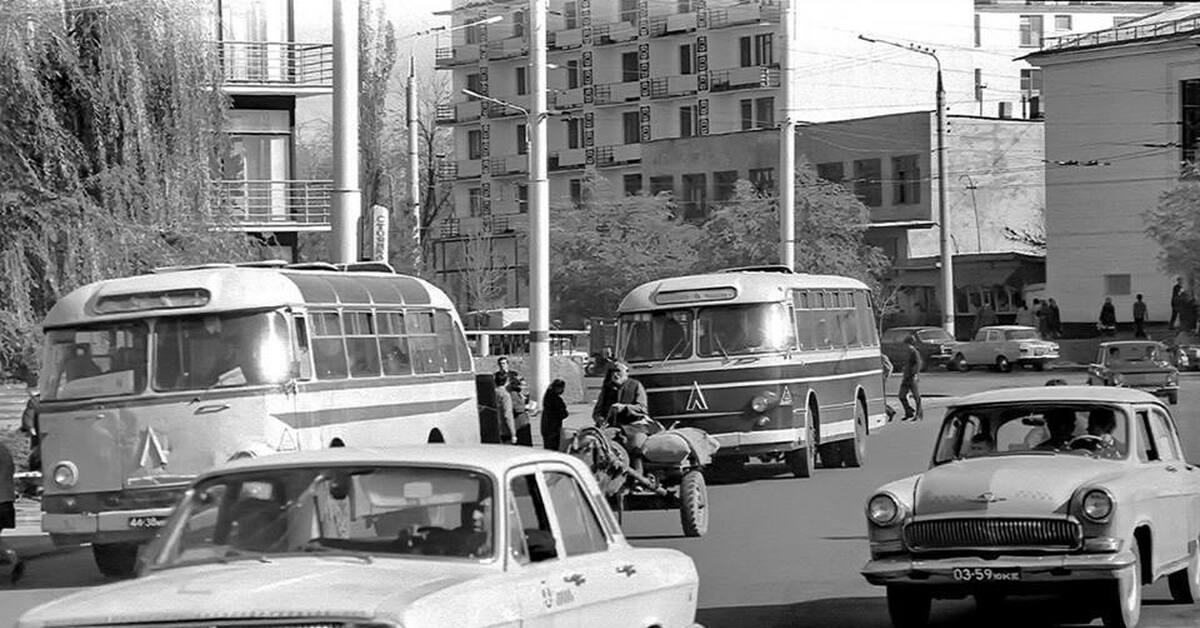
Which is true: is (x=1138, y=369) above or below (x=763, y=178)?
below

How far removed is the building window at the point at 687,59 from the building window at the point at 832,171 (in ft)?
34.4

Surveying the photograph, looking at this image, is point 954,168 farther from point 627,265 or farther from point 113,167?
point 113,167

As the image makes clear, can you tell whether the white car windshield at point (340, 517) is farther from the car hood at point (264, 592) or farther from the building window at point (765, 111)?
the building window at point (765, 111)

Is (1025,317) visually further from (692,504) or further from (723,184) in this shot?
(692,504)

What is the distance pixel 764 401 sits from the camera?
2761cm

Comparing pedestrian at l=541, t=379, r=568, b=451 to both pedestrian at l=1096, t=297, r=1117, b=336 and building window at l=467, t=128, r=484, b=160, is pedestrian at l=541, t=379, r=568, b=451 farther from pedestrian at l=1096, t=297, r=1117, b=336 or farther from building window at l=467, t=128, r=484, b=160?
building window at l=467, t=128, r=484, b=160

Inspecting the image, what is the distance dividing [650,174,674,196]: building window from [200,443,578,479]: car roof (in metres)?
86.9

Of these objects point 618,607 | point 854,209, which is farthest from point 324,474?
point 854,209

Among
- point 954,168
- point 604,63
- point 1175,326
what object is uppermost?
point 604,63

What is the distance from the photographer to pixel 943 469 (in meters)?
13.7

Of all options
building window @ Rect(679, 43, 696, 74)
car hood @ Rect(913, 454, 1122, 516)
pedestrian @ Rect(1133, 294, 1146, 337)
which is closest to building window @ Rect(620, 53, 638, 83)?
building window @ Rect(679, 43, 696, 74)

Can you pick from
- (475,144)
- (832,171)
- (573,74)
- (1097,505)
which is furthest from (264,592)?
(475,144)

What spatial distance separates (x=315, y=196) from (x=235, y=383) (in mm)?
30489

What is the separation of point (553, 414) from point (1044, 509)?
17.5m
